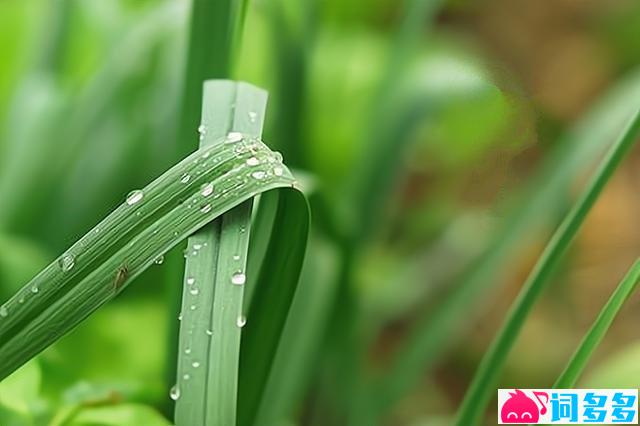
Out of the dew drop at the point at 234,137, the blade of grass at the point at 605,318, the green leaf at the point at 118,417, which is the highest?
the dew drop at the point at 234,137

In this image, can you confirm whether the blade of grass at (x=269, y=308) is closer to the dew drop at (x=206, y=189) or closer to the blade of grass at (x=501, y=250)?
the dew drop at (x=206, y=189)

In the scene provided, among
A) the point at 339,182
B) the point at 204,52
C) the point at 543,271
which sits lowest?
the point at 543,271

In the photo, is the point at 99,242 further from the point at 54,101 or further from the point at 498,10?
the point at 498,10

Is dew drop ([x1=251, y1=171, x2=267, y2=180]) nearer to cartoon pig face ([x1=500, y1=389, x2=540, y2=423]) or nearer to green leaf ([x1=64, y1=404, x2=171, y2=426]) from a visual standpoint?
green leaf ([x1=64, y1=404, x2=171, y2=426])

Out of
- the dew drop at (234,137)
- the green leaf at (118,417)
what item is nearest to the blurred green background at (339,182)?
the green leaf at (118,417)

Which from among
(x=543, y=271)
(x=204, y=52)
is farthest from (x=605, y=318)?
(x=204, y=52)

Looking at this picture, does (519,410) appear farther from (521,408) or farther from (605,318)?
(605,318)
